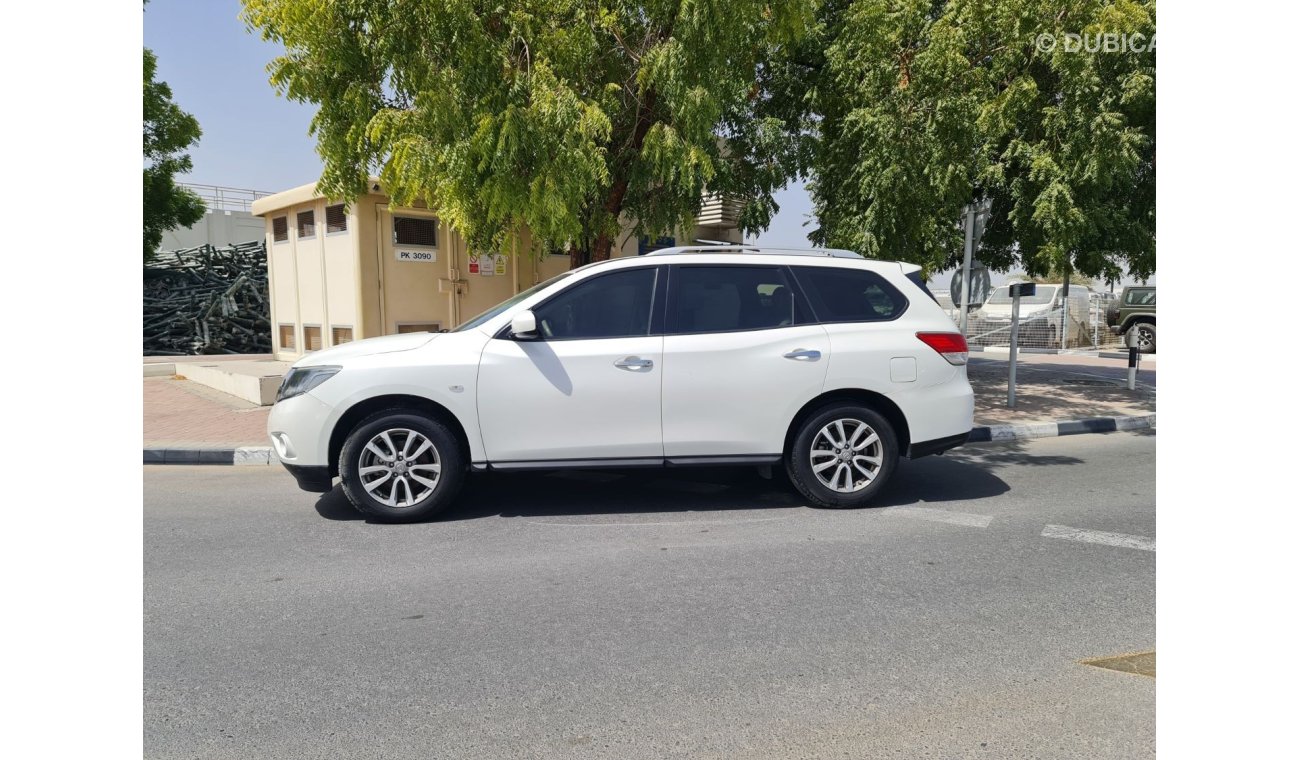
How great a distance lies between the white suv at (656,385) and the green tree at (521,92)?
7.86 ft

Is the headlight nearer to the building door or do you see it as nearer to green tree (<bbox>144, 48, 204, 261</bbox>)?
the building door

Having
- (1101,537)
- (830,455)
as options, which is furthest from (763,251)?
(1101,537)

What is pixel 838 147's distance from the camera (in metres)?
10.6

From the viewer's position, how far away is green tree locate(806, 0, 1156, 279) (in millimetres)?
9688

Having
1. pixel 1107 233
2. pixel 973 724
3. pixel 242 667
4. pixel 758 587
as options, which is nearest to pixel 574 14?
pixel 758 587

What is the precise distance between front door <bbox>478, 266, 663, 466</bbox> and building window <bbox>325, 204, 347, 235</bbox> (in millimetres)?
8289

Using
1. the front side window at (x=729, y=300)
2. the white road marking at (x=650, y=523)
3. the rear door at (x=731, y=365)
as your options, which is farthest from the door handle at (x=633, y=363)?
the white road marking at (x=650, y=523)

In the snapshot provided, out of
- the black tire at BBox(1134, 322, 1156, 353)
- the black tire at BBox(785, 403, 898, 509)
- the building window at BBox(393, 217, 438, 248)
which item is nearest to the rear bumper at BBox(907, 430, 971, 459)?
the black tire at BBox(785, 403, 898, 509)

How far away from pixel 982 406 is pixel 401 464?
27.1ft

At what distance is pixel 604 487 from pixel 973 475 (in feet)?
10.8

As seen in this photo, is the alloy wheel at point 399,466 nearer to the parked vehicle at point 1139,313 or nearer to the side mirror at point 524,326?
the side mirror at point 524,326

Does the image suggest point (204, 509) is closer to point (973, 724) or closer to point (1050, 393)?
point (973, 724)

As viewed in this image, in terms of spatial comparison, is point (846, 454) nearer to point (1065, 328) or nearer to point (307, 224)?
point (307, 224)

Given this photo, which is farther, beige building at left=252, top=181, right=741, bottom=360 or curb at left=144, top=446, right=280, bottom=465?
beige building at left=252, top=181, right=741, bottom=360
